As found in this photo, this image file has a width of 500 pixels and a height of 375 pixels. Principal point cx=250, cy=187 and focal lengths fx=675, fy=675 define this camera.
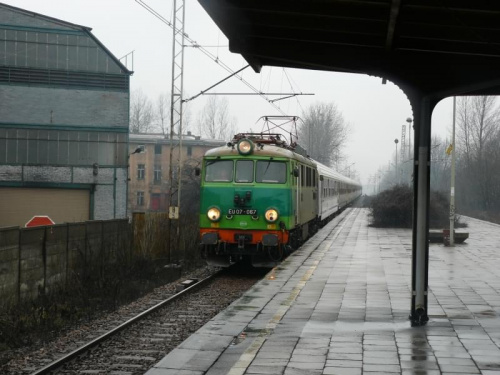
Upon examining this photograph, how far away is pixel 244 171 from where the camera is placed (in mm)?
16125

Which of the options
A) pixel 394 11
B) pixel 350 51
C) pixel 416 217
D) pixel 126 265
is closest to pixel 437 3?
pixel 394 11

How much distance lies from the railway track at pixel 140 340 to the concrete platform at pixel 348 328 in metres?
0.70

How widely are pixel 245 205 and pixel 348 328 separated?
757 cm

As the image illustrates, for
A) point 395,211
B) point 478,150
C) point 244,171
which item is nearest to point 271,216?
point 244,171

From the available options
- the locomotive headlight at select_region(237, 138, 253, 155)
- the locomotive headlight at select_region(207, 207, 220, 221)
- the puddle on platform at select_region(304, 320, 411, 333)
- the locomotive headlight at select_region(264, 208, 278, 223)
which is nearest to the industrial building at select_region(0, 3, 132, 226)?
the locomotive headlight at select_region(237, 138, 253, 155)

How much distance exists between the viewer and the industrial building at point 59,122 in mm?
29891

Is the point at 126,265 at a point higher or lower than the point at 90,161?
lower

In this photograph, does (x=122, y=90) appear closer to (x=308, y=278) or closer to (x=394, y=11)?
(x=308, y=278)

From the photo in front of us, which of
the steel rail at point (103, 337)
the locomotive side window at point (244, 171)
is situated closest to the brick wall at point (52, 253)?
the steel rail at point (103, 337)

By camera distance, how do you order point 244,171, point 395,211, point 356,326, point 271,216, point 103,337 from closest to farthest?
point 356,326 < point 103,337 < point 271,216 < point 244,171 < point 395,211

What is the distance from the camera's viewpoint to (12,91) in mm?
30109

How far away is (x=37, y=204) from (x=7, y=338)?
21746 mm

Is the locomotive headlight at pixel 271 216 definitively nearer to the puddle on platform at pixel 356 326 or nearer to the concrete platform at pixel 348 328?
the concrete platform at pixel 348 328

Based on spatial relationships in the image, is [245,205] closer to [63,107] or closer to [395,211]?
[63,107]
